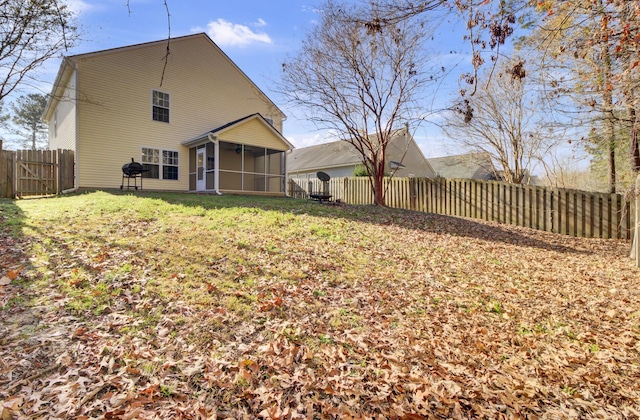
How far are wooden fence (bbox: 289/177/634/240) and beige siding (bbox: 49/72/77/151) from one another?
1265cm

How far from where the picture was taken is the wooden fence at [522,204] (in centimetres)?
888

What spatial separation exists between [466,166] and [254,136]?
14.3m

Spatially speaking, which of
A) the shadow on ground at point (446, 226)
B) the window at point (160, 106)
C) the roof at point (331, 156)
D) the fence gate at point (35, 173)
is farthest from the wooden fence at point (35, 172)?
the roof at point (331, 156)

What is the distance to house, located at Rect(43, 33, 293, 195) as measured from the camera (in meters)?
12.1

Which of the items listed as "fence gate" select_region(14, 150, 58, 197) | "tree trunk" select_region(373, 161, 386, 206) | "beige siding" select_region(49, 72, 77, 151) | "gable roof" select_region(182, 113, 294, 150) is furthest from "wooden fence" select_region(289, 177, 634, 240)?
"fence gate" select_region(14, 150, 58, 197)

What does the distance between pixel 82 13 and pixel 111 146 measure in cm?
452

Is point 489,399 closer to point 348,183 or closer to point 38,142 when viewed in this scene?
point 348,183

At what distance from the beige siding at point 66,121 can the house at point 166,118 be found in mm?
40

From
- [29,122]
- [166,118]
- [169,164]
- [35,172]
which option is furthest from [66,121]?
A: [29,122]

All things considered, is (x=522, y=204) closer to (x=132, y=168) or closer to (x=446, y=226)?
(x=446, y=226)

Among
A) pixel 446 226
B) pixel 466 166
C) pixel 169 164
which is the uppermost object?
pixel 466 166

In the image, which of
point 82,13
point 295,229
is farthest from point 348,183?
point 82,13

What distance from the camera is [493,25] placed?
358 centimetres

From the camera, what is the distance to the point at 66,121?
13.4 metres
